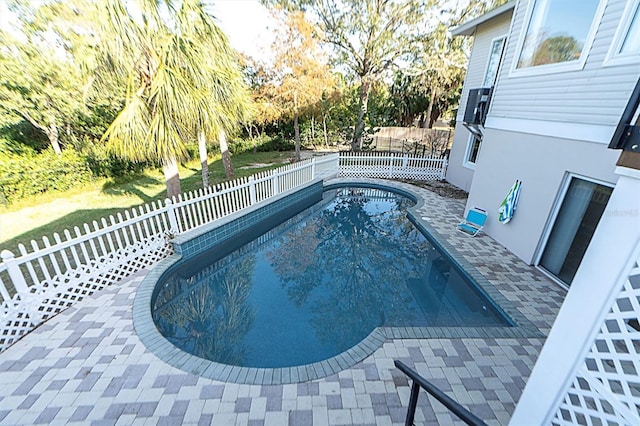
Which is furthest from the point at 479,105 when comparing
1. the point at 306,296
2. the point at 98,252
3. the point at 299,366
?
the point at 98,252

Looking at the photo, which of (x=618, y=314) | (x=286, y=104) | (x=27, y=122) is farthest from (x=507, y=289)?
(x=27, y=122)

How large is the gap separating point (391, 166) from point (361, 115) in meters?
4.45

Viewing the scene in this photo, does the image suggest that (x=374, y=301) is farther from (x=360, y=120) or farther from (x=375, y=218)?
(x=360, y=120)

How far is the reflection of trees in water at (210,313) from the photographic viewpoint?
3.72m

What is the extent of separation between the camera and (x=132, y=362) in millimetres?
3023

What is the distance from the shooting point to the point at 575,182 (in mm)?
4457

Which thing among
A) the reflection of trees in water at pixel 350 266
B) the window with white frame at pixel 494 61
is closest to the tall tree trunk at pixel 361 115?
the window with white frame at pixel 494 61

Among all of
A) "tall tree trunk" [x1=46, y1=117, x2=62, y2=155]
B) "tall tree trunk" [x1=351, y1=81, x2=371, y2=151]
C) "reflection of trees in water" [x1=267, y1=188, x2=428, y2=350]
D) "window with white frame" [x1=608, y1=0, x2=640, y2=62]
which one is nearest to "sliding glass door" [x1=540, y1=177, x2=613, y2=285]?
"window with white frame" [x1=608, y1=0, x2=640, y2=62]

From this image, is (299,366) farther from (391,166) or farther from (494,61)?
(391,166)

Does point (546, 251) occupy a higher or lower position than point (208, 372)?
higher

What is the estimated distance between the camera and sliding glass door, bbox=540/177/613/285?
4.15 meters

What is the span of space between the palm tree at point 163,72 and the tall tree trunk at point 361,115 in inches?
412

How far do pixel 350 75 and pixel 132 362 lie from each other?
657 inches

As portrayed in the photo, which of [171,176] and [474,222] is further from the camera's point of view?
[474,222]
